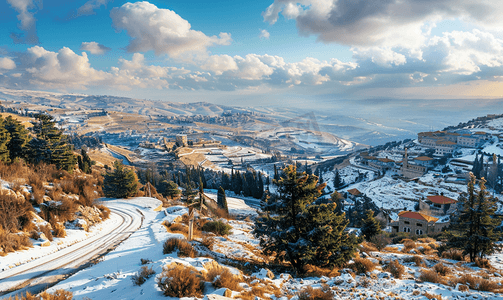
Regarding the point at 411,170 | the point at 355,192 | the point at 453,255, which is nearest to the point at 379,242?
the point at 453,255

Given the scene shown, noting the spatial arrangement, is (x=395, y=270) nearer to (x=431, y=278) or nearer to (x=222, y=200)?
(x=431, y=278)

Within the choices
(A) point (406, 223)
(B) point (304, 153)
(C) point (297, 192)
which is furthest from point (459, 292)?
(B) point (304, 153)

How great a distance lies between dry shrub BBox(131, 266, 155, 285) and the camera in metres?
6.82

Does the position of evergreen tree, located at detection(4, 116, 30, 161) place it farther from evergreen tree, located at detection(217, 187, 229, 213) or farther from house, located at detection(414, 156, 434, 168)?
house, located at detection(414, 156, 434, 168)

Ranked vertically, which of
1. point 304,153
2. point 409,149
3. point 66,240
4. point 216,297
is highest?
point 216,297

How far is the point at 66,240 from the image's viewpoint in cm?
1070

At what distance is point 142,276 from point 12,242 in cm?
593

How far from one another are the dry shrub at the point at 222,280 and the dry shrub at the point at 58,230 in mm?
8252

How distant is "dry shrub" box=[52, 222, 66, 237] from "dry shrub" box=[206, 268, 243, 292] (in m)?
8.25

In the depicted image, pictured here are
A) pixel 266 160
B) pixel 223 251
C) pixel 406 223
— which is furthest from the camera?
pixel 266 160

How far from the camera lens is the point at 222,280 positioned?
686cm

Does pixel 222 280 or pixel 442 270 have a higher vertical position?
pixel 222 280

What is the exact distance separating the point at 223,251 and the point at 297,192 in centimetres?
511

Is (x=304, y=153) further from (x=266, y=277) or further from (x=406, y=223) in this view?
(x=266, y=277)
